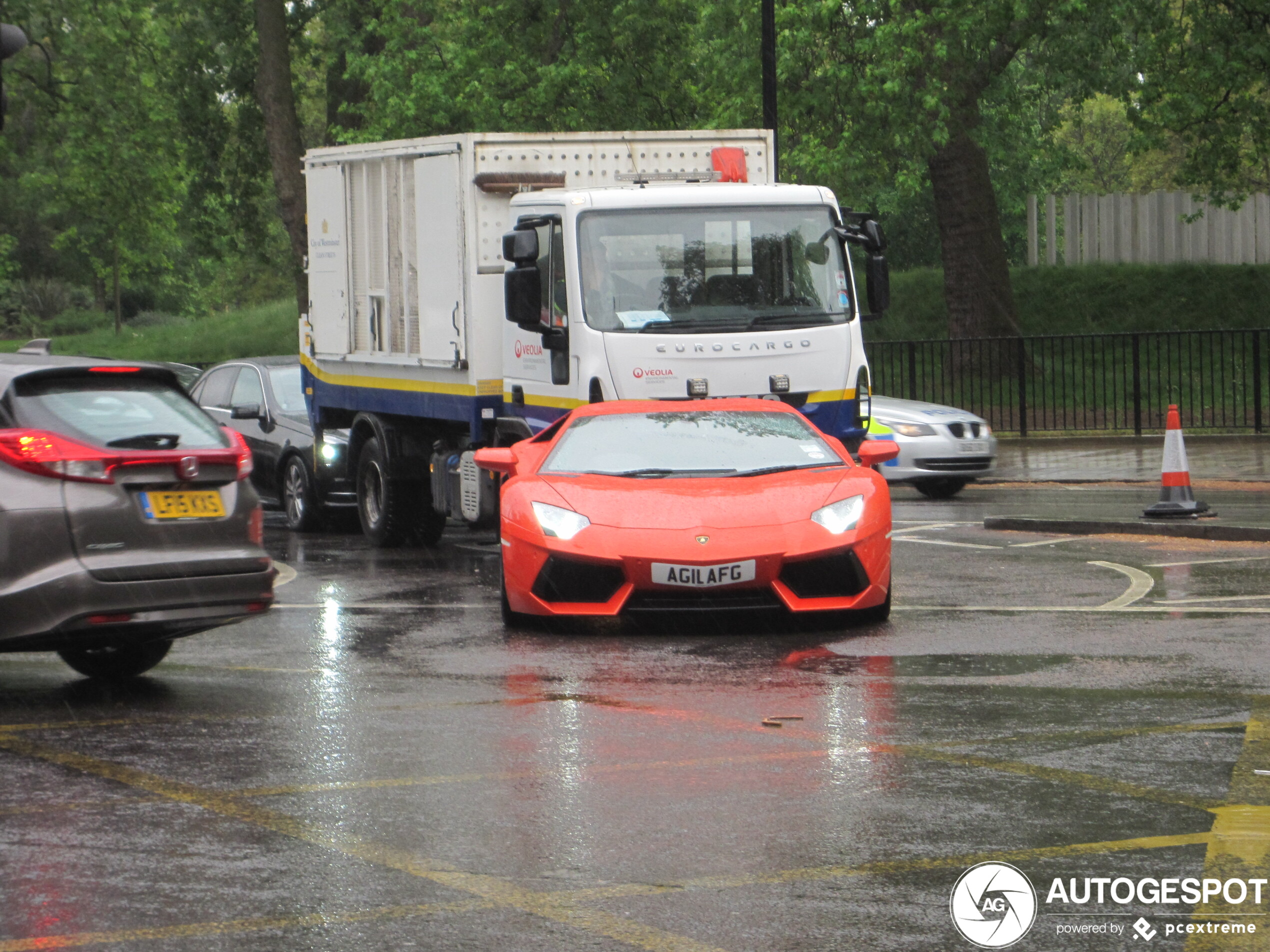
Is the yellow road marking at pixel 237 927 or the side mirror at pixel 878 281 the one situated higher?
the side mirror at pixel 878 281

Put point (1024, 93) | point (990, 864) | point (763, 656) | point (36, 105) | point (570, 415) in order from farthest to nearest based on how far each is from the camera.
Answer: point (36, 105) → point (1024, 93) → point (570, 415) → point (763, 656) → point (990, 864)

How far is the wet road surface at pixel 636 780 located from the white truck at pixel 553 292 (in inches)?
127

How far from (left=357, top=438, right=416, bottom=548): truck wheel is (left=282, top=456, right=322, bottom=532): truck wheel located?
3.90 feet

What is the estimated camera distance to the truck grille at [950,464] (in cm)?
2036

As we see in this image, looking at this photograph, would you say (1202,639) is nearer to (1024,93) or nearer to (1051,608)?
(1051,608)

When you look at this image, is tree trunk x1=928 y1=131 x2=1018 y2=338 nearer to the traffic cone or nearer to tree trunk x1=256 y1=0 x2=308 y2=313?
tree trunk x1=256 y1=0 x2=308 y2=313

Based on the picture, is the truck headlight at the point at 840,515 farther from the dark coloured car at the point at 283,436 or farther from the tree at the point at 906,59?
the tree at the point at 906,59

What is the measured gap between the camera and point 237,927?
5098 mm

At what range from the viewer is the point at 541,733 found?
25.8 ft

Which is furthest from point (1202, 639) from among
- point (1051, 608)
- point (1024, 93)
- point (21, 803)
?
point (1024, 93)

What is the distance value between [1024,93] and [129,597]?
2556 cm

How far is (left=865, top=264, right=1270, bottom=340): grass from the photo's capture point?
3500cm

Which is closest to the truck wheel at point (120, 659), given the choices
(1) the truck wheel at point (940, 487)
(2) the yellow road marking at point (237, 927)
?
(2) the yellow road marking at point (237, 927)

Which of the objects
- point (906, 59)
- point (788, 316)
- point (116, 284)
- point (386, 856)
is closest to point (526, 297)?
point (788, 316)
